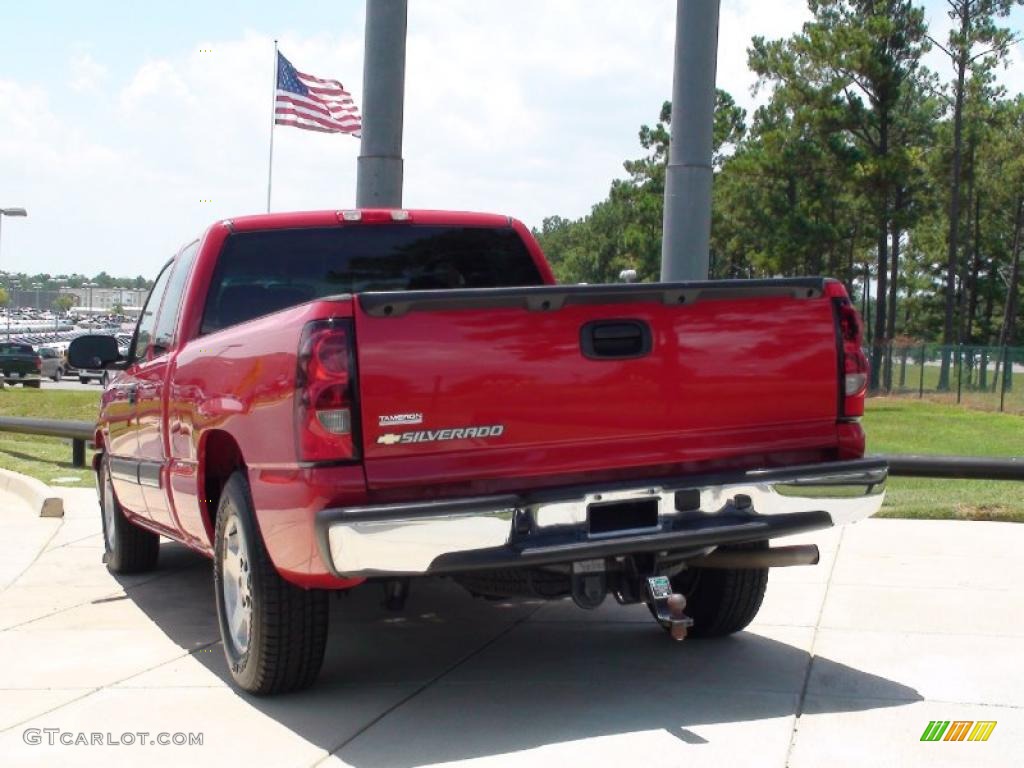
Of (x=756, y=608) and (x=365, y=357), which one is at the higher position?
(x=365, y=357)

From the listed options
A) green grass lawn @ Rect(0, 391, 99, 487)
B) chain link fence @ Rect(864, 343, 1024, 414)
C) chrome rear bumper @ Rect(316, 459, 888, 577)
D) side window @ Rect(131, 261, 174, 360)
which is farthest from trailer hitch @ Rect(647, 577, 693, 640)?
chain link fence @ Rect(864, 343, 1024, 414)

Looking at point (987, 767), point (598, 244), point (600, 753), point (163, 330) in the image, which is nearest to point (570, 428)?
point (600, 753)

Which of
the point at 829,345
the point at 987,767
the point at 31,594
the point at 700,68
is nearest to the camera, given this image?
the point at 987,767

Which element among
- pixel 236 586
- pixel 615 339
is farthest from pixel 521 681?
pixel 615 339

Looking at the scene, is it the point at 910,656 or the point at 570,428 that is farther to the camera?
the point at 910,656

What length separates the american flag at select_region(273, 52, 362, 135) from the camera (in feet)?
74.0

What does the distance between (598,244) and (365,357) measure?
3998 inches

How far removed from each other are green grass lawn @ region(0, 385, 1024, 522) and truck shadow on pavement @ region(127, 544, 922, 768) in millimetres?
3948

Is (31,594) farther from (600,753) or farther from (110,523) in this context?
(600,753)

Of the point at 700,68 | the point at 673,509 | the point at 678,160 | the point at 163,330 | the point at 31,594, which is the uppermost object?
the point at 700,68

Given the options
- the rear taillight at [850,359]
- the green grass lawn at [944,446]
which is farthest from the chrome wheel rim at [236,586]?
the green grass lawn at [944,446]

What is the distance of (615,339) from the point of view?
16.5 ft

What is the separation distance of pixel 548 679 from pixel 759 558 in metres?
1.00

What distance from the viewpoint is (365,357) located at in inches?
184
